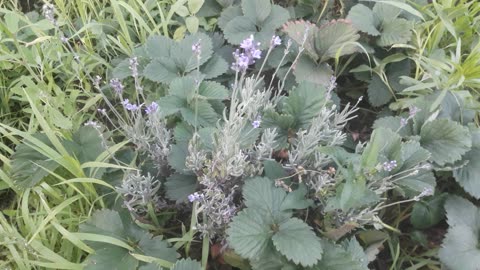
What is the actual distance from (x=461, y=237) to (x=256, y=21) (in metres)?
1.01

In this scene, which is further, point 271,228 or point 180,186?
point 180,186

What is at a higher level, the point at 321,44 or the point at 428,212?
the point at 321,44

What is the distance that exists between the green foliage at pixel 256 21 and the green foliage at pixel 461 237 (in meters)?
0.85

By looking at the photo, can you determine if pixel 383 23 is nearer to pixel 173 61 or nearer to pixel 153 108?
pixel 173 61

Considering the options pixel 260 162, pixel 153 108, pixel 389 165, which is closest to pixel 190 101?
pixel 153 108

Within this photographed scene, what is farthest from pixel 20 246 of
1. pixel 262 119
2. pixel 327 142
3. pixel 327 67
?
pixel 327 67

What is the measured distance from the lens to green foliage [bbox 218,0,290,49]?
179 cm

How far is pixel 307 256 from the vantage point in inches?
48.3

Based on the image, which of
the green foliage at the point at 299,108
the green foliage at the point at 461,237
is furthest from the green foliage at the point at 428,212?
the green foliage at the point at 299,108

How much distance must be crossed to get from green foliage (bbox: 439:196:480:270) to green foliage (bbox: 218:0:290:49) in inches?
Answer: 33.3

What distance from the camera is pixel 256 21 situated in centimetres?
183

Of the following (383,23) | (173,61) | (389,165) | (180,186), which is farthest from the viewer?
(383,23)

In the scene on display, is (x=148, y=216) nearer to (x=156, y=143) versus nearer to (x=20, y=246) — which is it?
(x=156, y=143)

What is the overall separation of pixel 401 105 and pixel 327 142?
390mm
